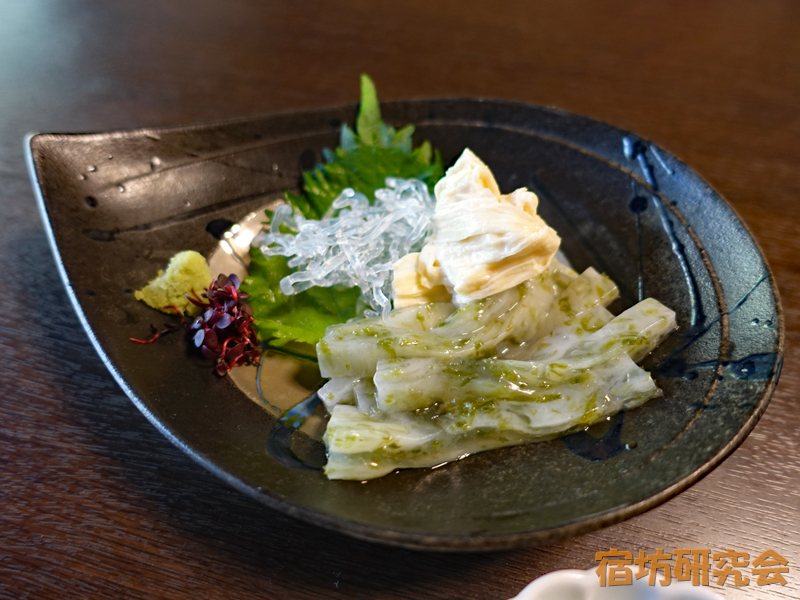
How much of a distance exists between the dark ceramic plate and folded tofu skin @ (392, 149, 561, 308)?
497 mm

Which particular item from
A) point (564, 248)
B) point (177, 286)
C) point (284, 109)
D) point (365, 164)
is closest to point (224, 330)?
point (177, 286)

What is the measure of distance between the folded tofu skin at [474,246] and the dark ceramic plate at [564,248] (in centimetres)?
50

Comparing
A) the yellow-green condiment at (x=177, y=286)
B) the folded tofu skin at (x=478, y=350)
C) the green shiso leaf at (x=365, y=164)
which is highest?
the green shiso leaf at (x=365, y=164)

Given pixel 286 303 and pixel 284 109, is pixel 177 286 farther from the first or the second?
pixel 284 109

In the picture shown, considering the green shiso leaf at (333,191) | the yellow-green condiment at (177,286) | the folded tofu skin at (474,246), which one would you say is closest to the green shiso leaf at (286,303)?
the green shiso leaf at (333,191)

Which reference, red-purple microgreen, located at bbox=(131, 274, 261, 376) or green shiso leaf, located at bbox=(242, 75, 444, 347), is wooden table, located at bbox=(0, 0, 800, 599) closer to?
red-purple microgreen, located at bbox=(131, 274, 261, 376)

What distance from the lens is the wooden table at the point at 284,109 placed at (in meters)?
1.46

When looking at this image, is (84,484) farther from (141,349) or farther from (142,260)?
(142,260)

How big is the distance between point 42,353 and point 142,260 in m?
0.49

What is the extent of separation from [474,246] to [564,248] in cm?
64

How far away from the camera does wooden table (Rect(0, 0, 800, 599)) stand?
1456mm

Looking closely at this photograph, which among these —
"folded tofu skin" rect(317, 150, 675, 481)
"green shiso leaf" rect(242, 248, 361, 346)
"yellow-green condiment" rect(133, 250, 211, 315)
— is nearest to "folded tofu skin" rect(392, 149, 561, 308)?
"folded tofu skin" rect(317, 150, 675, 481)

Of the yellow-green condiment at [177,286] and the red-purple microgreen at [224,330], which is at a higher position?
the yellow-green condiment at [177,286]

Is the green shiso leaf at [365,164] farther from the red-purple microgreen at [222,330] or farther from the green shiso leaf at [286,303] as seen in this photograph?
the red-purple microgreen at [222,330]
